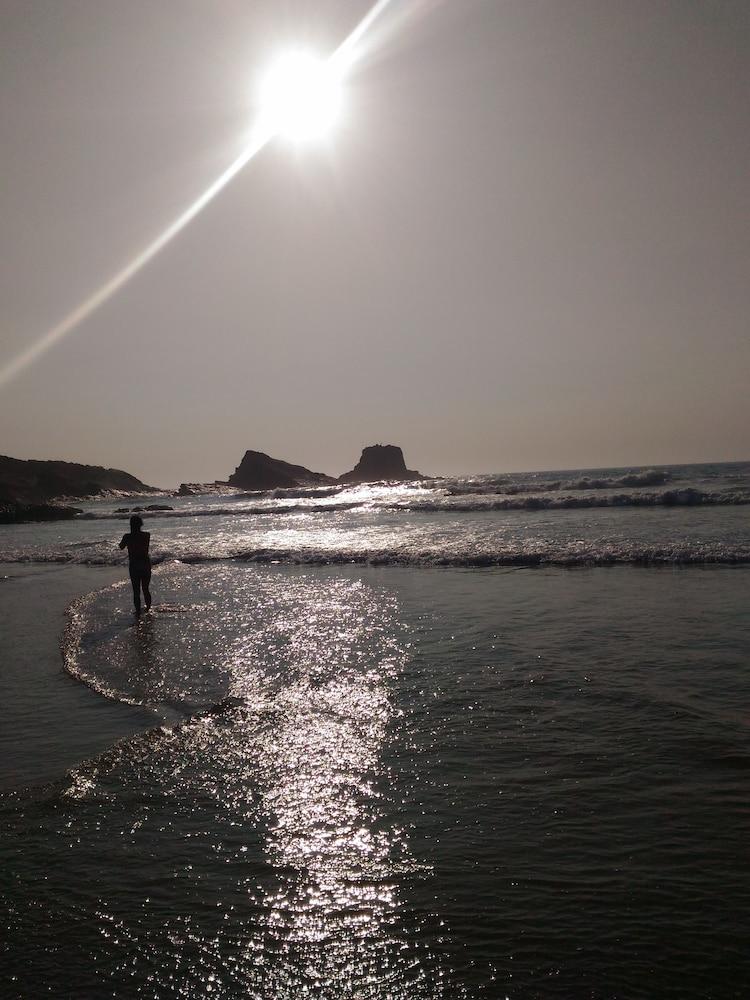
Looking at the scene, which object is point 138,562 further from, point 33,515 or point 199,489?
point 199,489

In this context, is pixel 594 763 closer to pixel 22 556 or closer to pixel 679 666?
pixel 679 666

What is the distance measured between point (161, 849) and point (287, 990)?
151cm

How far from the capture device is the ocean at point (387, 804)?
122 inches

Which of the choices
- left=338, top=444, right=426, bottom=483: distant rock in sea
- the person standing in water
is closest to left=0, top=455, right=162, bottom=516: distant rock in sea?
left=338, top=444, right=426, bottom=483: distant rock in sea

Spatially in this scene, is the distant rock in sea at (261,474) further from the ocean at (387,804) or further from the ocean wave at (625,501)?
the ocean at (387,804)

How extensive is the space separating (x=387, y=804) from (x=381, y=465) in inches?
4853

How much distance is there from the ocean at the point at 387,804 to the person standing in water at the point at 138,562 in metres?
1.96

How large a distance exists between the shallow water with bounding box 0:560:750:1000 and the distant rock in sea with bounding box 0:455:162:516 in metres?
69.0

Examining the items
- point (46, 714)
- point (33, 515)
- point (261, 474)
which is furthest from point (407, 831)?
point (261, 474)

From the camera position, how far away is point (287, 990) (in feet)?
9.63

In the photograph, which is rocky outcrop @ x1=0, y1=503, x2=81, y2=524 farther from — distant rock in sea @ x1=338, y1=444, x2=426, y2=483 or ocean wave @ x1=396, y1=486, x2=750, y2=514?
distant rock in sea @ x1=338, y1=444, x2=426, y2=483

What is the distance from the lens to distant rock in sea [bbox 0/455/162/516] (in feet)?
305

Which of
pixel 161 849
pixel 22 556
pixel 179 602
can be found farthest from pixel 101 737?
pixel 22 556

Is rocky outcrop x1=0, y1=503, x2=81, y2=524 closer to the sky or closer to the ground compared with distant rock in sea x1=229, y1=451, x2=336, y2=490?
closer to the ground
